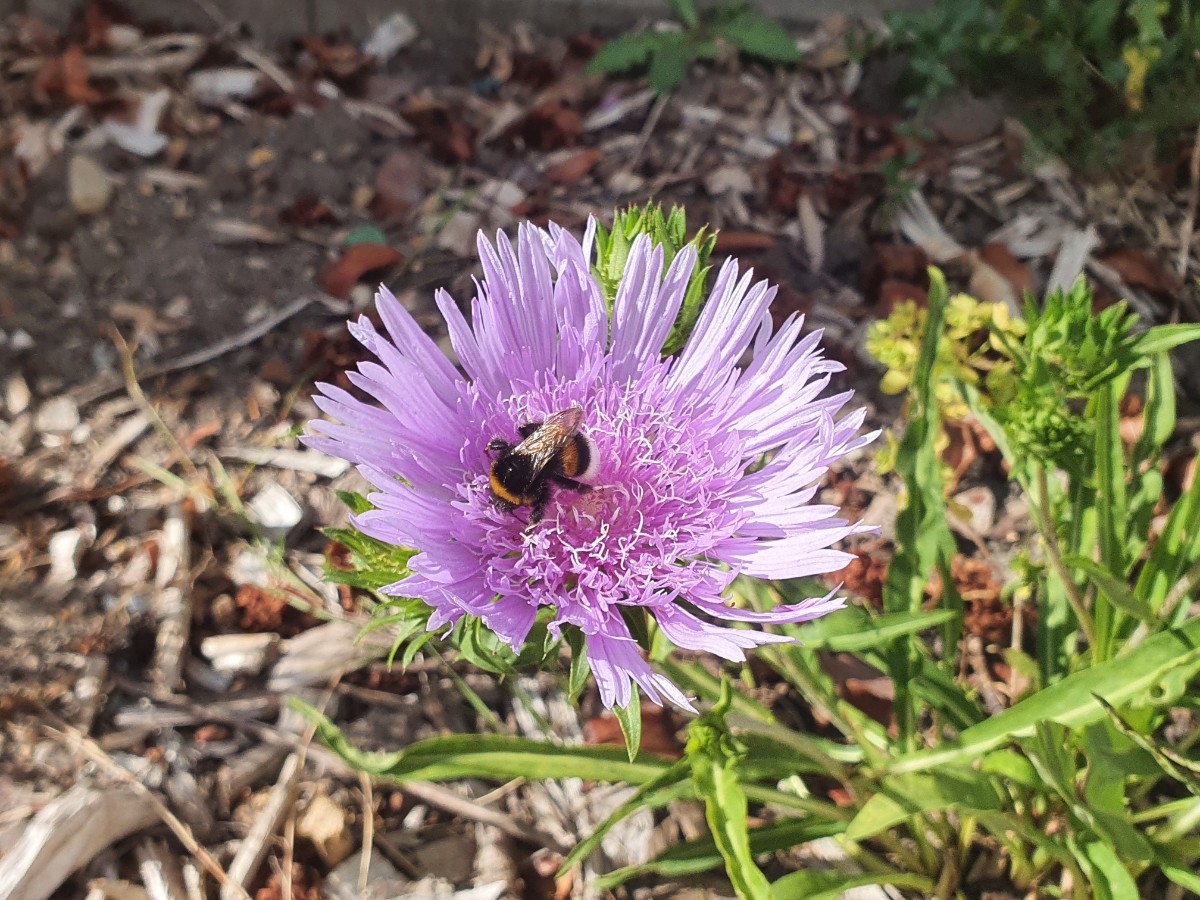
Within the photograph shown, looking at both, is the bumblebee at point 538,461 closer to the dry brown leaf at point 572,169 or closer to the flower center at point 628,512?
the flower center at point 628,512

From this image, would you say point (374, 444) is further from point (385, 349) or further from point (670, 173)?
point (670, 173)

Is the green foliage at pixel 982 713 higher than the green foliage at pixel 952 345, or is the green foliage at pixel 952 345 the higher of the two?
the green foliage at pixel 952 345

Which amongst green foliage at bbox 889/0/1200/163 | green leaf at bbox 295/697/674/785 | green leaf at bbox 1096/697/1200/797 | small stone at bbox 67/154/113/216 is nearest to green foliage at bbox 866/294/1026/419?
green leaf at bbox 1096/697/1200/797

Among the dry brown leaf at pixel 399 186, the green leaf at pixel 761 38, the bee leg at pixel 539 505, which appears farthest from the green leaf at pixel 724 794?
the green leaf at pixel 761 38

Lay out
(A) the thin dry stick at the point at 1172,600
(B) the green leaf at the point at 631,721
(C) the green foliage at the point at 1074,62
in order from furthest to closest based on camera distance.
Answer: (C) the green foliage at the point at 1074,62, (A) the thin dry stick at the point at 1172,600, (B) the green leaf at the point at 631,721

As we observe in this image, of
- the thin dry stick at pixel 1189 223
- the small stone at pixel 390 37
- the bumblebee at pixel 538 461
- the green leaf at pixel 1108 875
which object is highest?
the small stone at pixel 390 37

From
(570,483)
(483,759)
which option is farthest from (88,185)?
(483,759)
